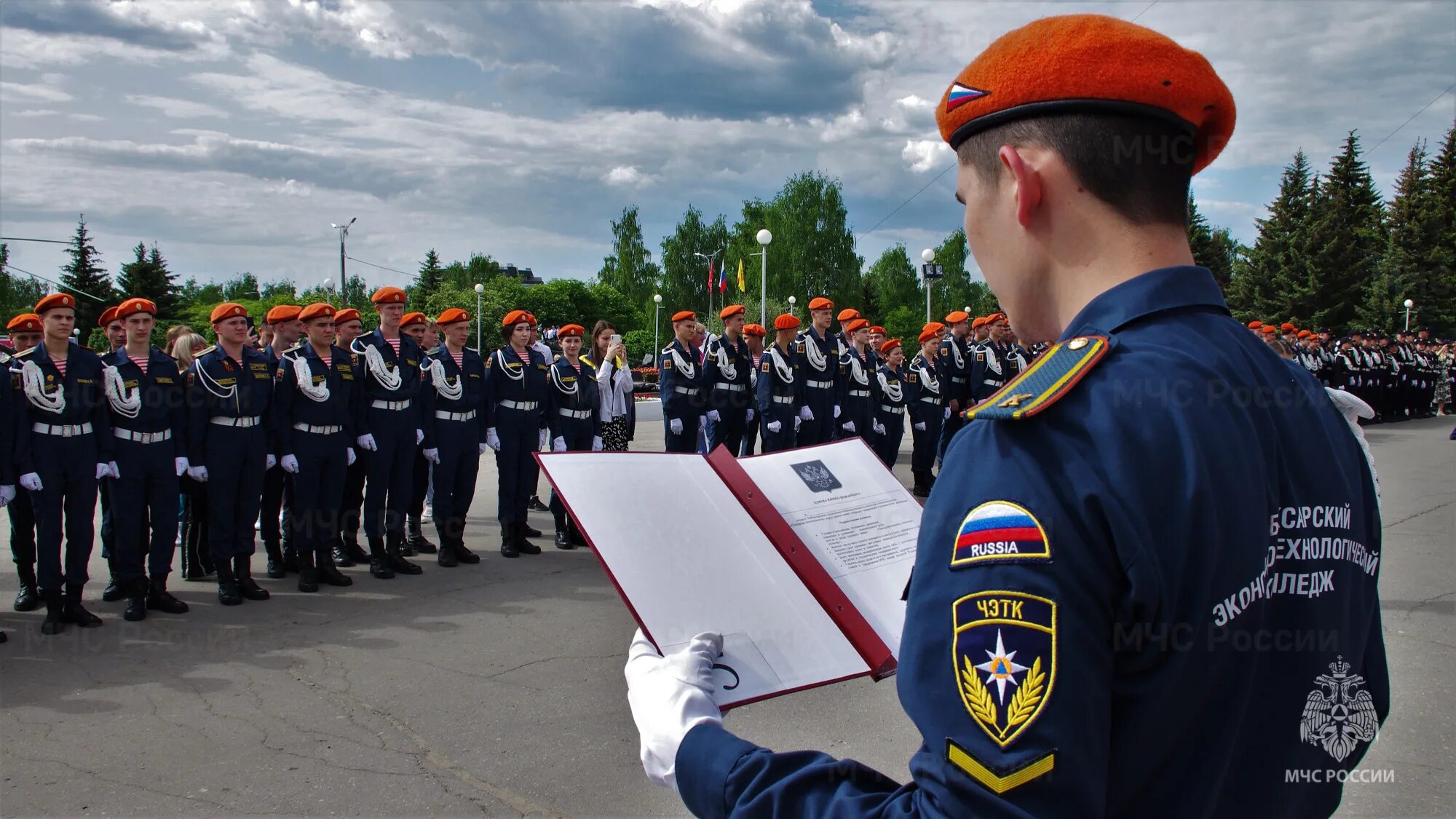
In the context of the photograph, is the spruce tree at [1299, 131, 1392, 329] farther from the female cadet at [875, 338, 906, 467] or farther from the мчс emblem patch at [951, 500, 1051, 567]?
the мчс emblem patch at [951, 500, 1051, 567]

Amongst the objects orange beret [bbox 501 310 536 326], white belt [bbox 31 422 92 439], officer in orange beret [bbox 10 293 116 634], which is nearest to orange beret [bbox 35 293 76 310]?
officer in orange beret [bbox 10 293 116 634]

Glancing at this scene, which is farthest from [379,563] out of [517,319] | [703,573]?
[703,573]

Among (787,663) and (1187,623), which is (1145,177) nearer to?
(1187,623)

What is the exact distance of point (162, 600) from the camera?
644cm

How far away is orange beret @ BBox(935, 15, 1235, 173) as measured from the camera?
3.27 feet

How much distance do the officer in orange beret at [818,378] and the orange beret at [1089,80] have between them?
34.2 ft

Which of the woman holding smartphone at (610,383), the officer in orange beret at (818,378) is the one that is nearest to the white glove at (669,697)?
the woman holding smartphone at (610,383)

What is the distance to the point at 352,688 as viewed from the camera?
Answer: 194 inches

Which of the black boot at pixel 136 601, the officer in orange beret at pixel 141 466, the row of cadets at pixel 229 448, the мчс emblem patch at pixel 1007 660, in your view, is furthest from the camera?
the row of cadets at pixel 229 448

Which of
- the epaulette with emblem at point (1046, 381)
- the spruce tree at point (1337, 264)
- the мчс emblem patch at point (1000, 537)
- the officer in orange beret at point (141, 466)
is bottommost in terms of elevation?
the officer in orange beret at point (141, 466)

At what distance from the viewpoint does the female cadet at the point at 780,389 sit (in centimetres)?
1120

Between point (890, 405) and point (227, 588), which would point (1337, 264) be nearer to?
point (890, 405)

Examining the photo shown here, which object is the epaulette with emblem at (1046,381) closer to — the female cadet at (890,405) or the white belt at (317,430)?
the white belt at (317,430)

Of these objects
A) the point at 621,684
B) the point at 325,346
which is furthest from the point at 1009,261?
the point at 325,346
